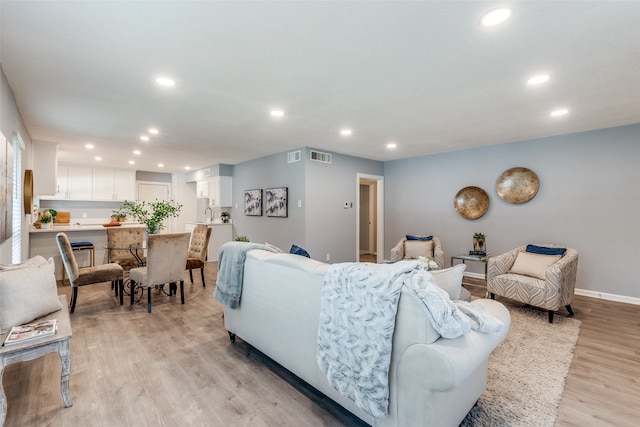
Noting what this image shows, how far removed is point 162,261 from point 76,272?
37.9 inches

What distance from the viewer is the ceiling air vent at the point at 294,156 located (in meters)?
5.47

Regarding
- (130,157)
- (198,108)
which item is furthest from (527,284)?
(130,157)

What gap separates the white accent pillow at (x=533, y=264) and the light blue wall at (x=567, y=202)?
3.91 feet

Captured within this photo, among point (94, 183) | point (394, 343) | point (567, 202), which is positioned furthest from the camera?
point (94, 183)

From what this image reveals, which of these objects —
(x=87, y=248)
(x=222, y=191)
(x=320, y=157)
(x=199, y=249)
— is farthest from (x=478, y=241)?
(x=87, y=248)

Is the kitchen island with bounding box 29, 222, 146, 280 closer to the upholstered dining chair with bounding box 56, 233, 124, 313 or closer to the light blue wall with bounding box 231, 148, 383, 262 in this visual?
the upholstered dining chair with bounding box 56, 233, 124, 313

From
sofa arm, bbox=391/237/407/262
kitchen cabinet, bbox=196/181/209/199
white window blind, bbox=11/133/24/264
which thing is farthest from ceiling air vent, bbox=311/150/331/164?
white window blind, bbox=11/133/24/264

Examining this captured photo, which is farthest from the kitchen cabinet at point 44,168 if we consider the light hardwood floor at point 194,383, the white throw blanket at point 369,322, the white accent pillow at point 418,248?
the white accent pillow at point 418,248

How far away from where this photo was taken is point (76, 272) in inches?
139

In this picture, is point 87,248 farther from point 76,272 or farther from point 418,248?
point 418,248

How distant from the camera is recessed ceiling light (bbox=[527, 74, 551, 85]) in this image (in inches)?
98.6

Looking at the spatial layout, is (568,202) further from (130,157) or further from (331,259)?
(130,157)

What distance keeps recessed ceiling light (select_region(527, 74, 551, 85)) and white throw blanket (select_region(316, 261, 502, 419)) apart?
7.05 feet

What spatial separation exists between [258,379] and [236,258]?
38.3 inches
